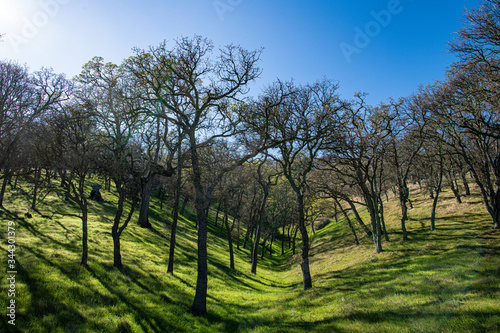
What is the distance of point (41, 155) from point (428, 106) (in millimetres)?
26406

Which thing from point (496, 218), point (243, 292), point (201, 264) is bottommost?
point (243, 292)

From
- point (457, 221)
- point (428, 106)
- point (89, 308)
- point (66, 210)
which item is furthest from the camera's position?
point (66, 210)

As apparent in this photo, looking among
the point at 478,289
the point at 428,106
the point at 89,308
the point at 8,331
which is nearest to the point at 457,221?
the point at 428,106

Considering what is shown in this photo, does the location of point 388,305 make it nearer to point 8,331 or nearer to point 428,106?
point 8,331

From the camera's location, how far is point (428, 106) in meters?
17.6

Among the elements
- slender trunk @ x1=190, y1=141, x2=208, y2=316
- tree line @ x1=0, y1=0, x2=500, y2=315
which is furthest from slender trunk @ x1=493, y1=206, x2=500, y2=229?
slender trunk @ x1=190, y1=141, x2=208, y2=316

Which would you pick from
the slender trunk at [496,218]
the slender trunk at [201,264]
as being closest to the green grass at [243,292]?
the slender trunk at [201,264]

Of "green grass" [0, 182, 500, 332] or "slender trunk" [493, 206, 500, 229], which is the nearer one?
"green grass" [0, 182, 500, 332]

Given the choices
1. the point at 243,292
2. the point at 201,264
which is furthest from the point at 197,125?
the point at 243,292

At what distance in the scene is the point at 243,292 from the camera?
17.6 metres

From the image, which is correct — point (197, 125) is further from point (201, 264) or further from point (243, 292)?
point (243, 292)

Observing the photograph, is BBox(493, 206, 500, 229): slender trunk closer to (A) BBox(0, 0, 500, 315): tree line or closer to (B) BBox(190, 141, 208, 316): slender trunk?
(A) BBox(0, 0, 500, 315): tree line

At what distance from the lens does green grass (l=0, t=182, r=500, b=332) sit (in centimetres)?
808

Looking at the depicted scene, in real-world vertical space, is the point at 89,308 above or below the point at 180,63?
below
